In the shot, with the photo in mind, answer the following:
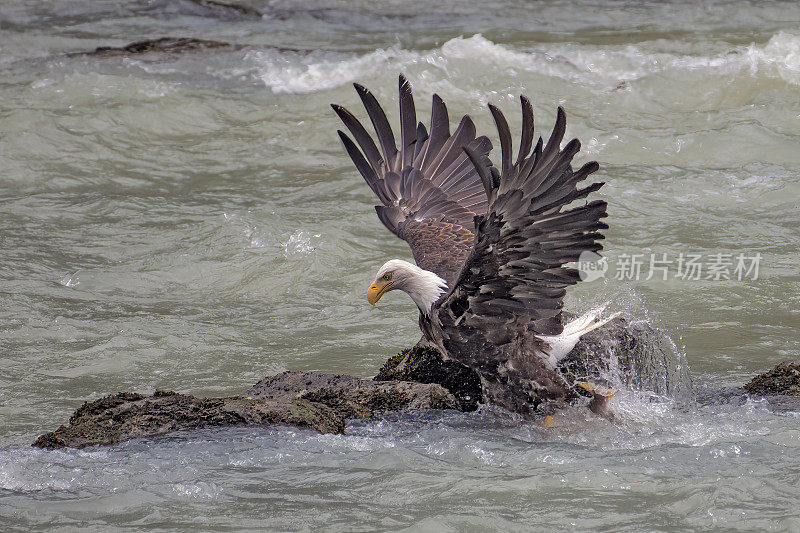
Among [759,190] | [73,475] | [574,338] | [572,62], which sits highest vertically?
[572,62]

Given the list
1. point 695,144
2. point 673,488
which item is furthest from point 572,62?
point 673,488

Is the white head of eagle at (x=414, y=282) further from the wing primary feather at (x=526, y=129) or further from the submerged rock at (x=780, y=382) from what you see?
the submerged rock at (x=780, y=382)

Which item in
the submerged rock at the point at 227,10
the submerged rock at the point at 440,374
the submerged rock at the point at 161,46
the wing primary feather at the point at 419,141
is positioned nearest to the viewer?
the submerged rock at the point at 440,374

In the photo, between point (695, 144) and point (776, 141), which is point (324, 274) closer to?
point (695, 144)

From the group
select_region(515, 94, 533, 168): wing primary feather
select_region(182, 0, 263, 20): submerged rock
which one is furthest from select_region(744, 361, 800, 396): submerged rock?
select_region(182, 0, 263, 20): submerged rock

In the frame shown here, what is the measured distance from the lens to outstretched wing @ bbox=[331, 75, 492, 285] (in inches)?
231

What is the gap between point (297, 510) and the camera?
4.09m

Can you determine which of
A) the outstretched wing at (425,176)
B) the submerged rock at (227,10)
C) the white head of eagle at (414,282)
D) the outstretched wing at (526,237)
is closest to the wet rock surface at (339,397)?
the white head of eagle at (414,282)

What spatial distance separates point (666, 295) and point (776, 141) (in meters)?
3.26

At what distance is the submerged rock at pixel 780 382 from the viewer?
503 centimetres

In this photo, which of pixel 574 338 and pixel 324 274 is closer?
pixel 574 338

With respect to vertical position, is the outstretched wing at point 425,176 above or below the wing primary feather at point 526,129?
below

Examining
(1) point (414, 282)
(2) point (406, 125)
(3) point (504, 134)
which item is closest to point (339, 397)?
(1) point (414, 282)

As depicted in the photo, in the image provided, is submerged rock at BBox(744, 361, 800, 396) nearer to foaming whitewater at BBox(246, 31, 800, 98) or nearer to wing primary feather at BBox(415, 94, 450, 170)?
wing primary feather at BBox(415, 94, 450, 170)
